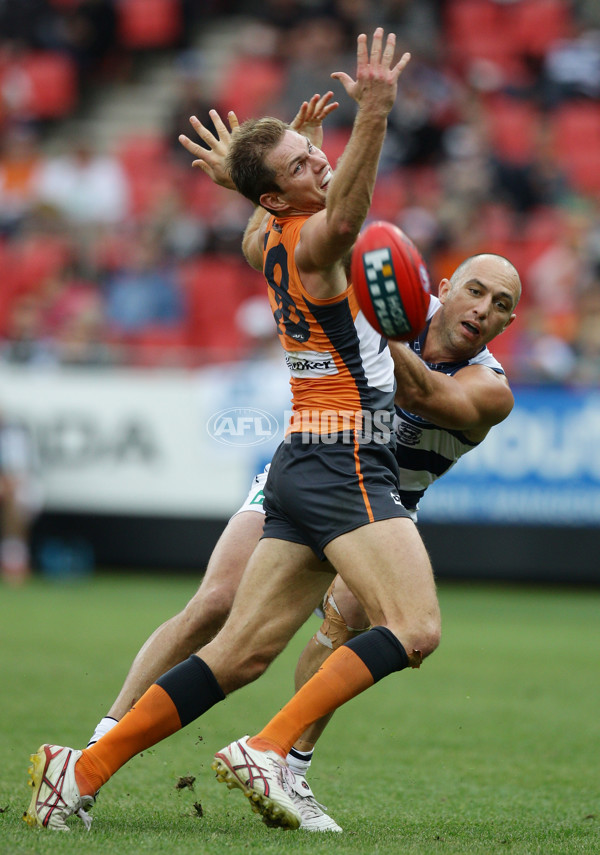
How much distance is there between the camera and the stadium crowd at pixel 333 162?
39.9ft

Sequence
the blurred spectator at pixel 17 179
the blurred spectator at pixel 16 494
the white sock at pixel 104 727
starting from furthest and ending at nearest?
1. the blurred spectator at pixel 17 179
2. the blurred spectator at pixel 16 494
3. the white sock at pixel 104 727

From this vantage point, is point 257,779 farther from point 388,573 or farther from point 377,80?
point 377,80

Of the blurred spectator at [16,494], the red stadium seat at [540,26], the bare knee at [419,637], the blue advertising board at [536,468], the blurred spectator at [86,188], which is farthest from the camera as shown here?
the blurred spectator at [86,188]

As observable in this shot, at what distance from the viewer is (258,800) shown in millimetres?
3717

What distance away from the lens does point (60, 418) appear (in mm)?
12062

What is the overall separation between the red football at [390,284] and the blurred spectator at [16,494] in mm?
8558

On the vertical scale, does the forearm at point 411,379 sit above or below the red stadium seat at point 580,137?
below

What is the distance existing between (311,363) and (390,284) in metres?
0.52

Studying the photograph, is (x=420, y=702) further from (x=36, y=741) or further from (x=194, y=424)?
(x=194, y=424)

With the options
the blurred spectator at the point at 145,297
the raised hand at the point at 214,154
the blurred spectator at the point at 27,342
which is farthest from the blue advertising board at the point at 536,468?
the raised hand at the point at 214,154

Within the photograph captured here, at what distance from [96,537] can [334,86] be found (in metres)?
5.93

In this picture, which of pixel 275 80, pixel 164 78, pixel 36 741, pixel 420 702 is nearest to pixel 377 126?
pixel 36 741

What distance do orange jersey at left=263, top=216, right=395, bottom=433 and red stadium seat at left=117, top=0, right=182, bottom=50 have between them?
14073 millimetres

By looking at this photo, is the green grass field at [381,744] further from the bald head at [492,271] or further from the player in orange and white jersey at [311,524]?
the bald head at [492,271]
